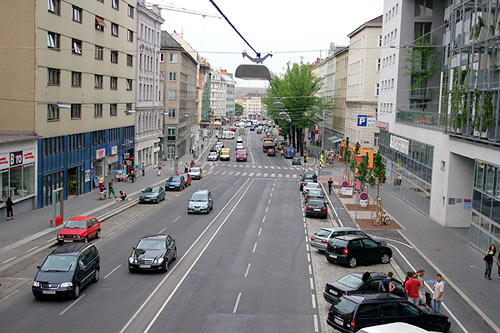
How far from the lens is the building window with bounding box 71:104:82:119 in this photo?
45141mm

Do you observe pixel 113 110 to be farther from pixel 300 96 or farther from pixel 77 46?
pixel 300 96

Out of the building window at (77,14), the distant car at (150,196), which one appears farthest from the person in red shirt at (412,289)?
the building window at (77,14)

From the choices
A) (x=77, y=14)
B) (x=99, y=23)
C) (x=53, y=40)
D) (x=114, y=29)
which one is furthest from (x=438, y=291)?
(x=114, y=29)

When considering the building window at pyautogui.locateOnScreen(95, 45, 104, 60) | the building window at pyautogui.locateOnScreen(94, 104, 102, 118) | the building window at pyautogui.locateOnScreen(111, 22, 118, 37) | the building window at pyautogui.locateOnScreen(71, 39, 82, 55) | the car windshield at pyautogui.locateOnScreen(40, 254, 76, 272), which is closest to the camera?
the car windshield at pyautogui.locateOnScreen(40, 254, 76, 272)

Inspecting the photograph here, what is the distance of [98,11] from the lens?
1955 inches

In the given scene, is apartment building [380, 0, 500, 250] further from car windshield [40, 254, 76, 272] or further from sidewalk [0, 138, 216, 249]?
sidewalk [0, 138, 216, 249]

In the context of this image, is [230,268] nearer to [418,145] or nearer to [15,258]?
[15,258]

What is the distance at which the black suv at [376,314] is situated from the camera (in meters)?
15.1

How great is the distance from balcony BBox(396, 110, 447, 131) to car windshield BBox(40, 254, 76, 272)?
85.2 feet

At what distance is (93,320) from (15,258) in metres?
10.4

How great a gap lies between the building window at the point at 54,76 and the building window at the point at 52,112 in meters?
1.64

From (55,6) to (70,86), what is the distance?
20.9 feet

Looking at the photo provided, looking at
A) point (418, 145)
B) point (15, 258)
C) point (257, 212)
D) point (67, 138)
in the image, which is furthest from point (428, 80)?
point (15, 258)

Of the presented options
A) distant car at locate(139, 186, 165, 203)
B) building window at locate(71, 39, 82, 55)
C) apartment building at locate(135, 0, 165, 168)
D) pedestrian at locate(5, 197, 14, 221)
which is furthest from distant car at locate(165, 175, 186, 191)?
pedestrian at locate(5, 197, 14, 221)
